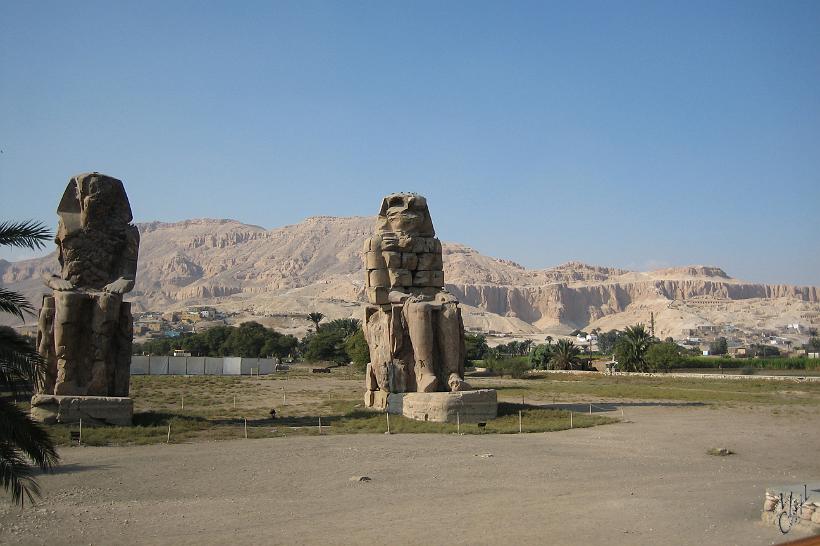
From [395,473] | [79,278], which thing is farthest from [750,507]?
[79,278]

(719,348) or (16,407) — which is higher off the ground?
(16,407)

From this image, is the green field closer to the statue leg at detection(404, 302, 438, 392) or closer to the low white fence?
the statue leg at detection(404, 302, 438, 392)

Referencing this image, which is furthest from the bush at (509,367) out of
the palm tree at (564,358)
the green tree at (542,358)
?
the green tree at (542,358)

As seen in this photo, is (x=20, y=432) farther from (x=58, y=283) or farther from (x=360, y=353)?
(x=360, y=353)

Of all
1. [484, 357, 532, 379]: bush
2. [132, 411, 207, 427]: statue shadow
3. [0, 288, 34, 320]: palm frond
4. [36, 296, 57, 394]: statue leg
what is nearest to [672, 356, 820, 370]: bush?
[484, 357, 532, 379]: bush

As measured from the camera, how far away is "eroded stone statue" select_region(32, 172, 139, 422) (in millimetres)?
14008

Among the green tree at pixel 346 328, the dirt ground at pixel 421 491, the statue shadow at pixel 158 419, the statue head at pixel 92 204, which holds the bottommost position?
the dirt ground at pixel 421 491

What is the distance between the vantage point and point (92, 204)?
15.2 m

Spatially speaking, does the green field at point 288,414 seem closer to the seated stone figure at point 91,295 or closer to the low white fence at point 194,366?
the seated stone figure at point 91,295

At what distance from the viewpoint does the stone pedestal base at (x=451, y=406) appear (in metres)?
15.0

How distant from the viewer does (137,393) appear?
2444 centimetres

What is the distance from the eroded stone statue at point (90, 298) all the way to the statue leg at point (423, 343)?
5644 mm

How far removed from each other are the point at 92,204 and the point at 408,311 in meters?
6.76

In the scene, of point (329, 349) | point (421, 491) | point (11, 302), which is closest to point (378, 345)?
point (421, 491)
